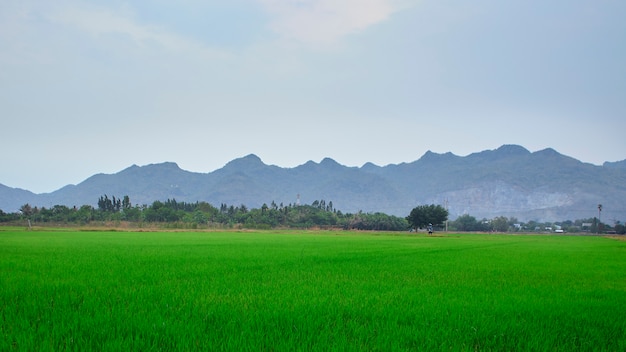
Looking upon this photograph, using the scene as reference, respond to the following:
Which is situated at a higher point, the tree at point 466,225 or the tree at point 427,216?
the tree at point 427,216

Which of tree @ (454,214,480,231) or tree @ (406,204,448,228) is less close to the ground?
tree @ (406,204,448,228)

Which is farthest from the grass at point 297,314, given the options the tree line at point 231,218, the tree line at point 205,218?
the tree line at point 205,218

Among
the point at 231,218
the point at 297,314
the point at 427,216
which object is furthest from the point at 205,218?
the point at 297,314

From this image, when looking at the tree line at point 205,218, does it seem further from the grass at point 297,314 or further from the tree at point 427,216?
the grass at point 297,314

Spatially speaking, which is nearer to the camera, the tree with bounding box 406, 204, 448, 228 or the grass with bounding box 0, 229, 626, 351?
the grass with bounding box 0, 229, 626, 351

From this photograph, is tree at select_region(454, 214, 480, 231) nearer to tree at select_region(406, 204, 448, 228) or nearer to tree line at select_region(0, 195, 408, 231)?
tree line at select_region(0, 195, 408, 231)

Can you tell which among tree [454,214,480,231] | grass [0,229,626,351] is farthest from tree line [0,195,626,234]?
grass [0,229,626,351]

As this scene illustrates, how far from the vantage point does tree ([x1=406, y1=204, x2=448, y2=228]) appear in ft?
338

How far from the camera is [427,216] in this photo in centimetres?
10338


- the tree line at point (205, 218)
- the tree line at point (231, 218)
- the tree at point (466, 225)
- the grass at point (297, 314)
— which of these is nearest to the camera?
the grass at point (297, 314)

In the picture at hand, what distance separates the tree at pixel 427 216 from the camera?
338ft

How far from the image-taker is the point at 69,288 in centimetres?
794

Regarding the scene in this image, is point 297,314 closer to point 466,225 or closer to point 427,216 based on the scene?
point 427,216

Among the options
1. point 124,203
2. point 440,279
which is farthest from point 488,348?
point 124,203
